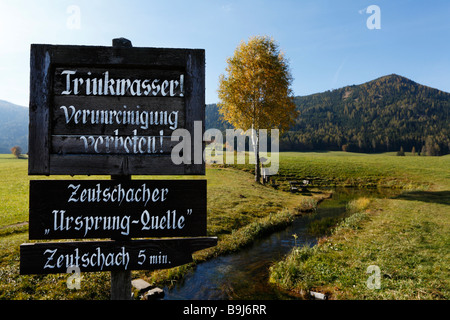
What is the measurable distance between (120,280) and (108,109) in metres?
2.98

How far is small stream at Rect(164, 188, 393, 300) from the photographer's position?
28.1ft

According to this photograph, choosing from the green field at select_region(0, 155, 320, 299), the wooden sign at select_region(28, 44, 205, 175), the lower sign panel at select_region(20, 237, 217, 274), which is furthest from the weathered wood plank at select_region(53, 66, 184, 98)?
the green field at select_region(0, 155, 320, 299)

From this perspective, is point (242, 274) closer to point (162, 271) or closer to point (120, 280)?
point (162, 271)

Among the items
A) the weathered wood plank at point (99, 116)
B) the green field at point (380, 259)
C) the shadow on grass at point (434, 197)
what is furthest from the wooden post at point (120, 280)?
the shadow on grass at point (434, 197)

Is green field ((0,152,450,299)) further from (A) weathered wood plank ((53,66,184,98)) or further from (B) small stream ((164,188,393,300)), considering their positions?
(A) weathered wood plank ((53,66,184,98))

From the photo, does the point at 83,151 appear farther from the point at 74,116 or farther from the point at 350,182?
the point at 350,182

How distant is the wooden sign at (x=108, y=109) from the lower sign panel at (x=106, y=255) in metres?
1.22

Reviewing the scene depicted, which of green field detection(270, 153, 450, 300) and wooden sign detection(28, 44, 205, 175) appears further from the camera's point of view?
green field detection(270, 153, 450, 300)

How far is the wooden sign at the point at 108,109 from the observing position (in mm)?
4590

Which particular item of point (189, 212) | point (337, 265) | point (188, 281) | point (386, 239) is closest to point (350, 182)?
point (386, 239)

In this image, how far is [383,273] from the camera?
29.3 ft

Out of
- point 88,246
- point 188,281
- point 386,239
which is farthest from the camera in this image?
point 386,239

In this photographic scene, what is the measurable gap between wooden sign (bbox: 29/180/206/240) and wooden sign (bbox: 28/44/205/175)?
10.3 inches
